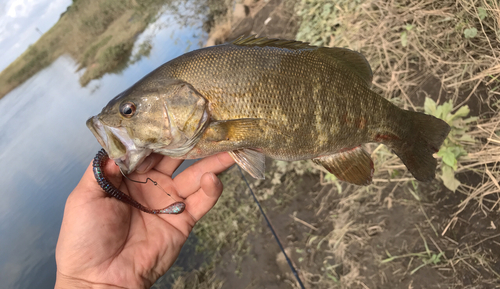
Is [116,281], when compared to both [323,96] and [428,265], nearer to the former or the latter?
[323,96]

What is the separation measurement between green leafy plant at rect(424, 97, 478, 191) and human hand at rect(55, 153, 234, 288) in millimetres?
2057

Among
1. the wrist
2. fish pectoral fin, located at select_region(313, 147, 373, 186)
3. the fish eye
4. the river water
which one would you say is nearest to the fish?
Result: the fish eye

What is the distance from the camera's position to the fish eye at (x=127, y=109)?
4.46ft

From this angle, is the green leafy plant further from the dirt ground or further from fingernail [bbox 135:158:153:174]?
fingernail [bbox 135:158:153:174]

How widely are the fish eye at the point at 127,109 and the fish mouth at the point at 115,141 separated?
83 millimetres

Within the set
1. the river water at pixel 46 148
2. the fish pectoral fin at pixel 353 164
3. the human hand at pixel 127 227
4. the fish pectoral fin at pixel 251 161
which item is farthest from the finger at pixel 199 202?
the river water at pixel 46 148

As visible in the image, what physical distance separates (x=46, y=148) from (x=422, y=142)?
10.3 meters

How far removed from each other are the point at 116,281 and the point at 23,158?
9.43 m

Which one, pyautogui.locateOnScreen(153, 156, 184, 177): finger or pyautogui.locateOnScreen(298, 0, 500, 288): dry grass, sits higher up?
pyautogui.locateOnScreen(153, 156, 184, 177): finger

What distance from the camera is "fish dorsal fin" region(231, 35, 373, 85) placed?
1544 millimetres

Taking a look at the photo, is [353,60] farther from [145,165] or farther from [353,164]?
[145,165]

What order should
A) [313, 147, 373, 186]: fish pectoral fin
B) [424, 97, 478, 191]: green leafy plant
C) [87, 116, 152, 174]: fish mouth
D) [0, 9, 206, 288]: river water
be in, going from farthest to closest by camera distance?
[0, 9, 206, 288]: river water < [424, 97, 478, 191]: green leafy plant < [313, 147, 373, 186]: fish pectoral fin < [87, 116, 152, 174]: fish mouth

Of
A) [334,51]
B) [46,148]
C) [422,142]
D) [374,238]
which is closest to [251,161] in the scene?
[334,51]

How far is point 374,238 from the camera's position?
2.71 metres
